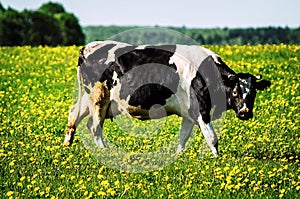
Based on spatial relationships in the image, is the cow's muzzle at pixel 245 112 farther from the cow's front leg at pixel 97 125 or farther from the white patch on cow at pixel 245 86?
the cow's front leg at pixel 97 125

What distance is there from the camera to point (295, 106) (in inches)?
648

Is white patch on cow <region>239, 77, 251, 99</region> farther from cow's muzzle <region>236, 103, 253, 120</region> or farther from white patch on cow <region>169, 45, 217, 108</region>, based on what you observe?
white patch on cow <region>169, 45, 217, 108</region>

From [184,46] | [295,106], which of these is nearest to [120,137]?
[184,46]

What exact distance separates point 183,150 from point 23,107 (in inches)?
232

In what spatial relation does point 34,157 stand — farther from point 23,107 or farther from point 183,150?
point 23,107

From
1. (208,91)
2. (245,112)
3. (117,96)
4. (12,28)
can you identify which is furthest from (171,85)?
(12,28)

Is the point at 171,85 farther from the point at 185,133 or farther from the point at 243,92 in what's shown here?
the point at 243,92

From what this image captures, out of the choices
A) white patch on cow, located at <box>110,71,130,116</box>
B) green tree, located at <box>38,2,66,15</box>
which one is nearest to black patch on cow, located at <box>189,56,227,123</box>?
white patch on cow, located at <box>110,71,130,116</box>

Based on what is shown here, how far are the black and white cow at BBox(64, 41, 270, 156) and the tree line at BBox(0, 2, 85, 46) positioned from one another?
58246 mm

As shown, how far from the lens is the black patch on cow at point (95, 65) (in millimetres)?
11672

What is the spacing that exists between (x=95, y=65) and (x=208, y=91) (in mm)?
2170

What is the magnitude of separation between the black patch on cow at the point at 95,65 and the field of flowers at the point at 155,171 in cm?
125

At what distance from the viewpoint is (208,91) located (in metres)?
11.2

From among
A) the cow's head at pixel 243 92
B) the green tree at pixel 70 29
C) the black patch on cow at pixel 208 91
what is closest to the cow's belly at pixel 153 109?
the black patch on cow at pixel 208 91
